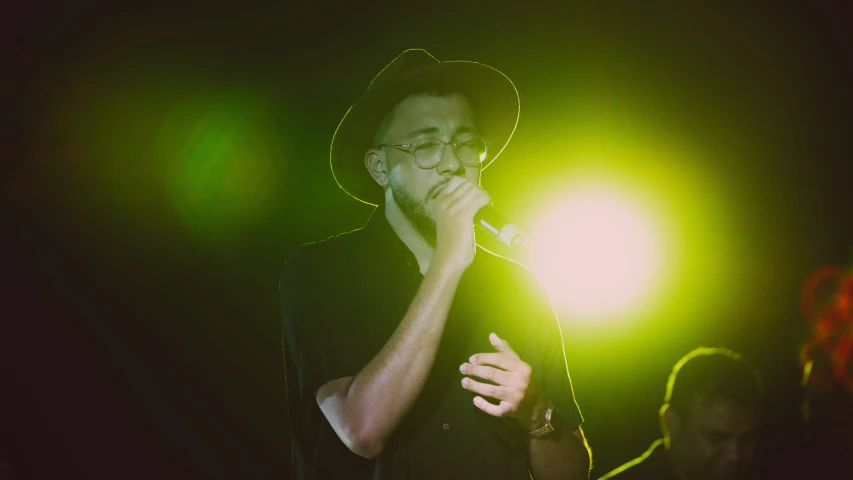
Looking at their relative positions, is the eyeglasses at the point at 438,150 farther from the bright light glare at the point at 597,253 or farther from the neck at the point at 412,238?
the bright light glare at the point at 597,253

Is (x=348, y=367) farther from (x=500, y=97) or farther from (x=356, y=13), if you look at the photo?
(x=356, y=13)

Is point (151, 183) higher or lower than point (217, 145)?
lower

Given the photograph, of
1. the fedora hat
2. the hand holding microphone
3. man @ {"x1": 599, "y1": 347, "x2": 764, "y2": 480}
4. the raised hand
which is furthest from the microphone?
man @ {"x1": 599, "y1": 347, "x2": 764, "y2": 480}

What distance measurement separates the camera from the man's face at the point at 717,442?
239 cm

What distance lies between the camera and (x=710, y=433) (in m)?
2.41

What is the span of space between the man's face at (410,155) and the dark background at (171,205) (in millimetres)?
732

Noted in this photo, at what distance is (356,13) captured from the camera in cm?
245

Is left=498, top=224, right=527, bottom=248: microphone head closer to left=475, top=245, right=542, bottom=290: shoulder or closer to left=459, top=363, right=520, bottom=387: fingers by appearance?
left=459, top=363, right=520, bottom=387: fingers

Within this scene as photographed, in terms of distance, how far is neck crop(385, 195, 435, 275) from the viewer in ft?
5.61

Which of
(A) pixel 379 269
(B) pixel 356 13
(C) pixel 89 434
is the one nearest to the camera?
(A) pixel 379 269

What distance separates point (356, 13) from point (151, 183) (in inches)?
47.4

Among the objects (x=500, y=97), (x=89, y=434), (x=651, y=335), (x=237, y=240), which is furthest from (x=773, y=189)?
(x=89, y=434)

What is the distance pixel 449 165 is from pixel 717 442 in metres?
1.93

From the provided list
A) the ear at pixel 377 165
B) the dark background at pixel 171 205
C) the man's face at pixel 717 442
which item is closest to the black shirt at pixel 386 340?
the ear at pixel 377 165
